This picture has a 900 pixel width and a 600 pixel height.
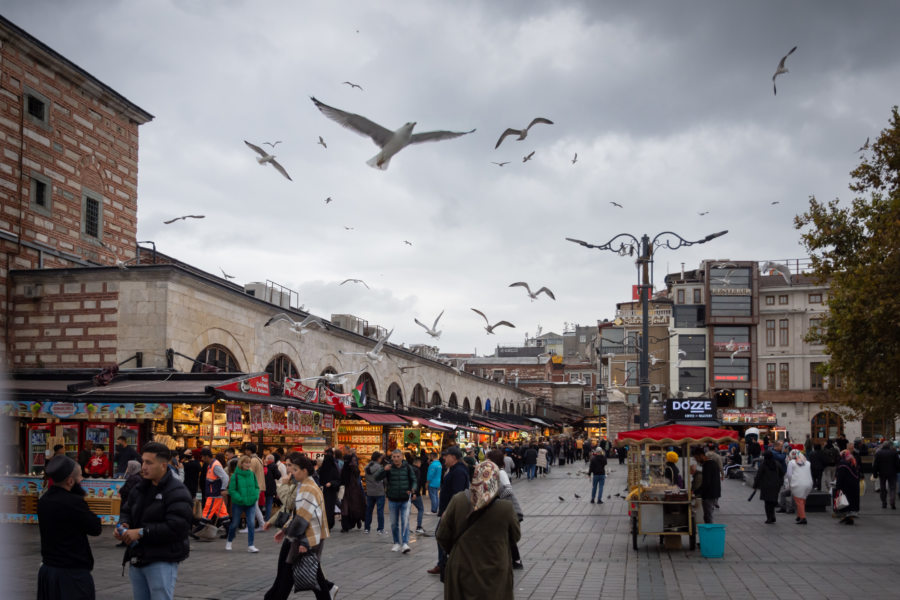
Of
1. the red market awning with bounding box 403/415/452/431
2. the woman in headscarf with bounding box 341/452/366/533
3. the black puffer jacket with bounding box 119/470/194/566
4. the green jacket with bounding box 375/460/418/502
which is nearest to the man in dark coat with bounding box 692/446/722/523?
the green jacket with bounding box 375/460/418/502

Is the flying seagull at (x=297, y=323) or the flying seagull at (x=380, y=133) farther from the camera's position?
the flying seagull at (x=297, y=323)

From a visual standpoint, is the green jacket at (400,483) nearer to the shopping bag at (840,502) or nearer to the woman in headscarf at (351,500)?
the woman in headscarf at (351,500)

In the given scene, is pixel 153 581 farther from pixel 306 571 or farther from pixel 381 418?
pixel 381 418

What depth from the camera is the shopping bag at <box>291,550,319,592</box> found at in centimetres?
774

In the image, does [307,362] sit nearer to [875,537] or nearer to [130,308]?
[130,308]

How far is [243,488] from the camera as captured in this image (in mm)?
14070

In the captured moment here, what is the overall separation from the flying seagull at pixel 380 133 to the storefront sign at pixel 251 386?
6774 mm

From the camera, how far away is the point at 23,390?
18.1 metres

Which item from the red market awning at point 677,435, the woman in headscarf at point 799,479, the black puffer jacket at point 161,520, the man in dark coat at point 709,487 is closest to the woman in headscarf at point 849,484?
the woman in headscarf at point 799,479

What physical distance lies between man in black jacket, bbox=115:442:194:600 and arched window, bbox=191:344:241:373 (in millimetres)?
13726

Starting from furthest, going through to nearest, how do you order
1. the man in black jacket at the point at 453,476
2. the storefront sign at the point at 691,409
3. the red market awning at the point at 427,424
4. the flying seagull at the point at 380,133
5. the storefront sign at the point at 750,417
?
the storefront sign at the point at 750,417
the storefront sign at the point at 691,409
the red market awning at the point at 427,424
the flying seagull at the point at 380,133
the man in black jacket at the point at 453,476

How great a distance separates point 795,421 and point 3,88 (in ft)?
181

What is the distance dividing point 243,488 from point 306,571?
6.69 m

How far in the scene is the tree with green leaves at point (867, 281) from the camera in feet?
69.8
